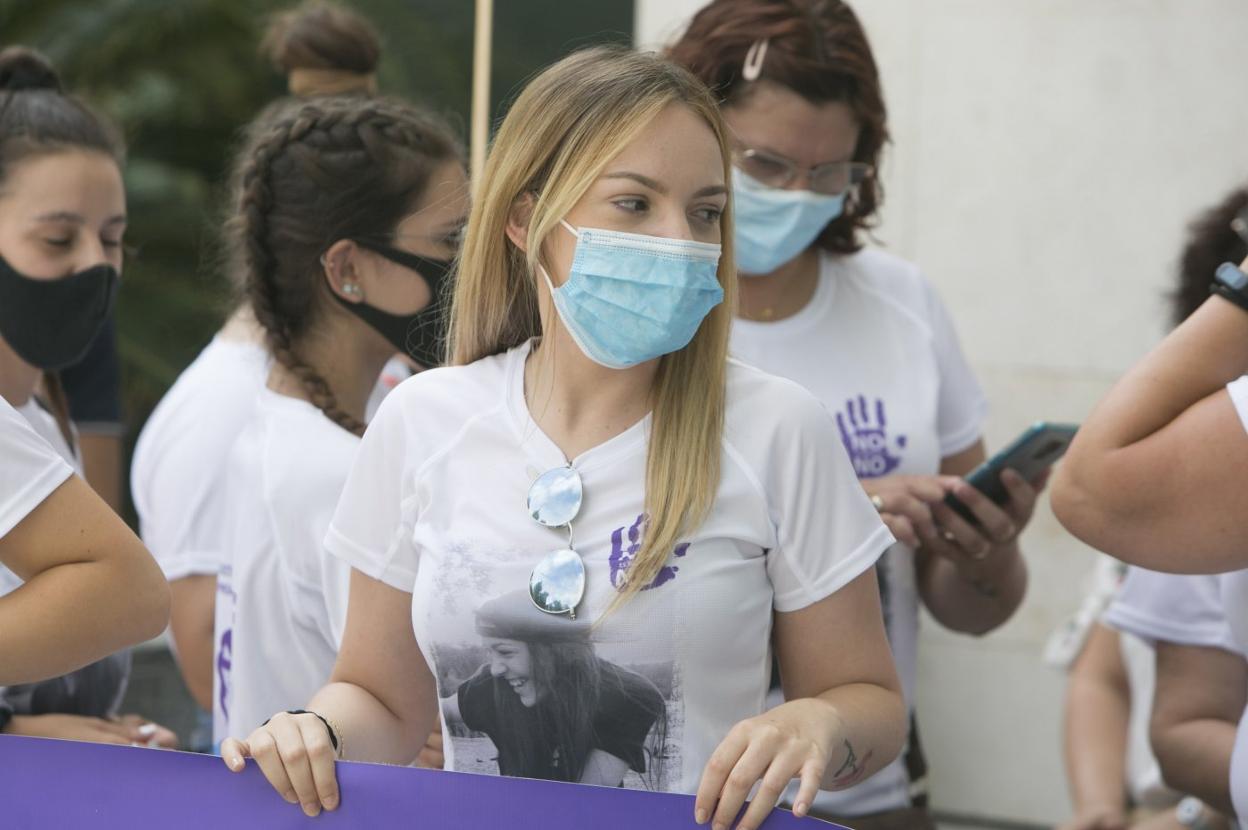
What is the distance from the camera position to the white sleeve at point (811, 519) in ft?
6.19

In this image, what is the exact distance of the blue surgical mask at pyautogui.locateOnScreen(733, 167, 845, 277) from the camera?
2.71 m

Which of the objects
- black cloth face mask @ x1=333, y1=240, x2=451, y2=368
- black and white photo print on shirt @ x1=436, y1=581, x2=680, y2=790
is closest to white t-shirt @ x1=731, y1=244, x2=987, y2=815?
black cloth face mask @ x1=333, y1=240, x2=451, y2=368

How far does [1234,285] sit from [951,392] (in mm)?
998

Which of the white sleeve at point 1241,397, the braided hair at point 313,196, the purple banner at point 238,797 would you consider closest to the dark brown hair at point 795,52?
the braided hair at point 313,196

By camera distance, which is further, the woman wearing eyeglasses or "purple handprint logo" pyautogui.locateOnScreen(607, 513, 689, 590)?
the woman wearing eyeglasses

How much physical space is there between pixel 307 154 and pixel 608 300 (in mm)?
1069

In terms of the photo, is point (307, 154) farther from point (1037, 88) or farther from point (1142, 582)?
point (1037, 88)

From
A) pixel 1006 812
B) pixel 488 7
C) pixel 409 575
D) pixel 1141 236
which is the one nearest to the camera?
pixel 409 575

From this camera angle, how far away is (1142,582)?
271 centimetres

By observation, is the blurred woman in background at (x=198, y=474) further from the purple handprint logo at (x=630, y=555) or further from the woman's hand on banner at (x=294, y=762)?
the purple handprint logo at (x=630, y=555)

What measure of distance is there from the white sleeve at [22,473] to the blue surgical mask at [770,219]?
128 cm

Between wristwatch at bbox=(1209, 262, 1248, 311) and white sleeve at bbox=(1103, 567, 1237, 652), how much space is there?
86 centimetres

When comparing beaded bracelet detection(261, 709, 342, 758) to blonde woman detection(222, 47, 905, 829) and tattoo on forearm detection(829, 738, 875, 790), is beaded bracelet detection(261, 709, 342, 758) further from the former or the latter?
tattoo on forearm detection(829, 738, 875, 790)

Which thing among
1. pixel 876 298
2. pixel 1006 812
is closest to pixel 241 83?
pixel 1006 812
